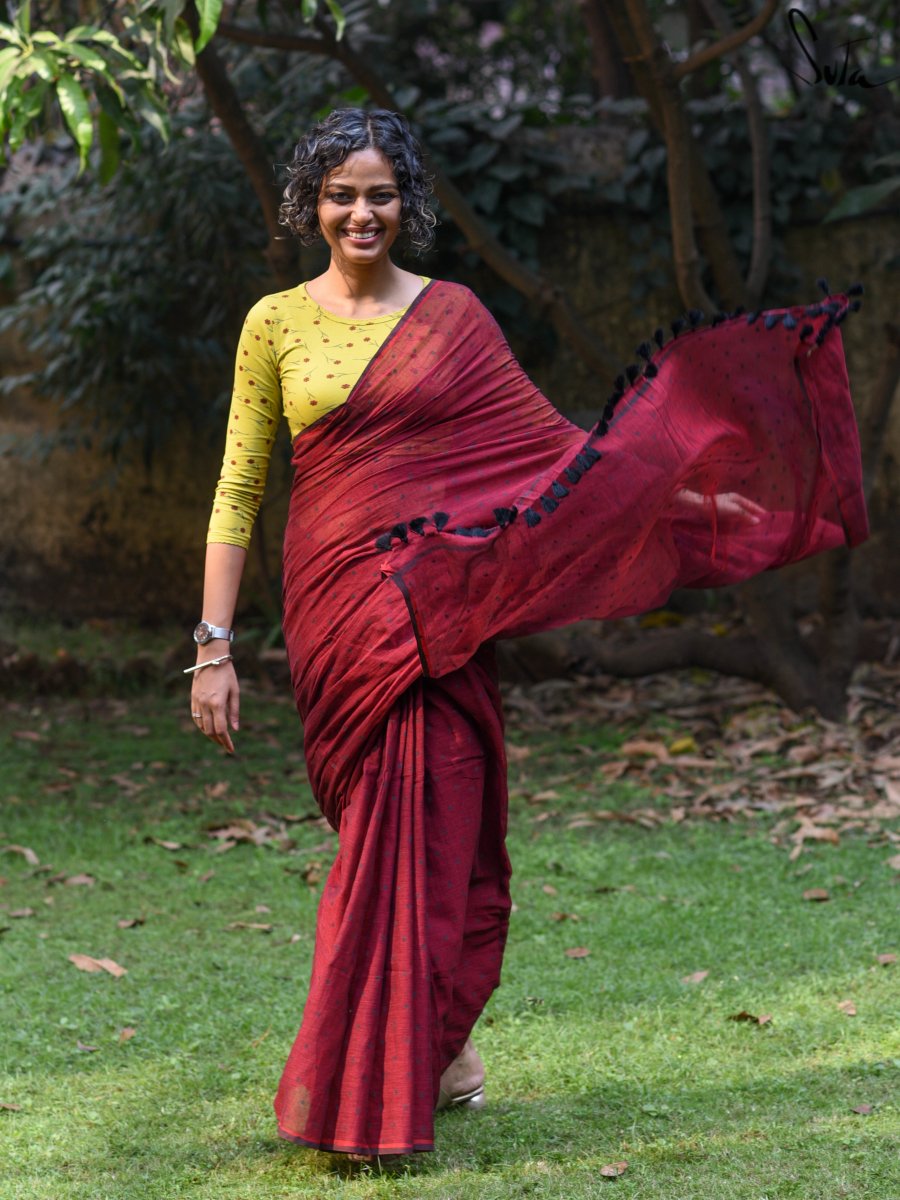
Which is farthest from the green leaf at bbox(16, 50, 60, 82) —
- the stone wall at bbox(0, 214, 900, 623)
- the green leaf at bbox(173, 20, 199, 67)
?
the stone wall at bbox(0, 214, 900, 623)

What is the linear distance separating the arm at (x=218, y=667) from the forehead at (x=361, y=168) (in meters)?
0.79

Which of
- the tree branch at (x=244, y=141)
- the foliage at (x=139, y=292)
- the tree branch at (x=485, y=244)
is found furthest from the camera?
the foliage at (x=139, y=292)

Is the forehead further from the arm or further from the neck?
the arm

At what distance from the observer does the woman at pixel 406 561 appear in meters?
2.86

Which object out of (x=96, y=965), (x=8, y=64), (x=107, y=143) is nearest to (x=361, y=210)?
(x=8, y=64)

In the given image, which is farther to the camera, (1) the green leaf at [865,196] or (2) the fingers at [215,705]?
(1) the green leaf at [865,196]

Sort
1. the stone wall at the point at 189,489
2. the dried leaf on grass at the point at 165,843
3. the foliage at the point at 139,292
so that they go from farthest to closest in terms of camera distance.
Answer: the stone wall at the point at 189,489 → the foliage at the point at 139,292 → the dried leaf on grass at the point at 165,843

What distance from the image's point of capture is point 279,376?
3.09 meters

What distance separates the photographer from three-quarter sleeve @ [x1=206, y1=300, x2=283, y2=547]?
10.1 feet

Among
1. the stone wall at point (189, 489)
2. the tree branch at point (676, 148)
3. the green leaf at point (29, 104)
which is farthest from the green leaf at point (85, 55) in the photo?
the stone wall at point (189, 489)

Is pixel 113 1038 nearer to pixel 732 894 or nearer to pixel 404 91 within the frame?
pixel 732 894

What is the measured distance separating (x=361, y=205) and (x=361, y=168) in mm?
74

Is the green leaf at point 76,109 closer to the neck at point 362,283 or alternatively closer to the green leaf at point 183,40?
the green leaf at point 183,40

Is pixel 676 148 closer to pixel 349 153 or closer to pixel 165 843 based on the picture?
pixel 349 153
